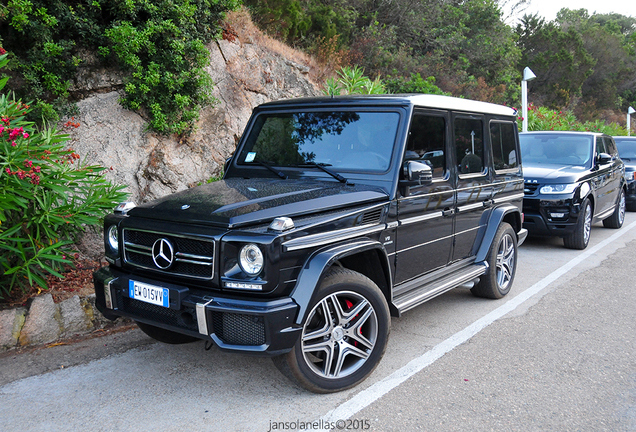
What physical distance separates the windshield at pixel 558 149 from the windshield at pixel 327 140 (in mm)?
5883

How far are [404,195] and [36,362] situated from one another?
3.13 meters

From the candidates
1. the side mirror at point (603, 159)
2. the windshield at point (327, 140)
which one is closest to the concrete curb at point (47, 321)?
the windshield at point (327, 140)

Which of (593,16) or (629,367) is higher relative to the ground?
(593,16)

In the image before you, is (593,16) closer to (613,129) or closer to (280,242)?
(613,129)

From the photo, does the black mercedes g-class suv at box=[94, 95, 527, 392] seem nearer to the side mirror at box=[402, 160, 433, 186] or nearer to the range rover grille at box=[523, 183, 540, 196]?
the side mirror at box=[402, 160, 433, 186]

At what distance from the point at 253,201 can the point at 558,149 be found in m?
7.43

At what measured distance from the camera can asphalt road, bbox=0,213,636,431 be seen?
3156 millimetres

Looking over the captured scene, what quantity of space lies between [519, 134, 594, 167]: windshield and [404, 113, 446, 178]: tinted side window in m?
5.25

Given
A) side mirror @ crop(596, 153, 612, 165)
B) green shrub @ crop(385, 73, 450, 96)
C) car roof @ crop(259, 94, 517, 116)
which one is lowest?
side mirror @ crop(596, 153, 612, 165)

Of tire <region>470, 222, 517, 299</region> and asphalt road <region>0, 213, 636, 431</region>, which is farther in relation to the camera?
tire <region>470, 222, 517, 299</region>

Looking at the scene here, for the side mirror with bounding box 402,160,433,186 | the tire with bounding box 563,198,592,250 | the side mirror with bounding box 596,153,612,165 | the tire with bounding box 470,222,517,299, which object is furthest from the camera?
the side mirror with bounding box 596,153,612,165

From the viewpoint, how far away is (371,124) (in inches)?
163

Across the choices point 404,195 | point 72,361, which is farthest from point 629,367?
point 72,361

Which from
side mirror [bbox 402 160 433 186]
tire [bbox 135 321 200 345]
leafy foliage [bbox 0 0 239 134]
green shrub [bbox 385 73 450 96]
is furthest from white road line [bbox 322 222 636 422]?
green shrub [bbox 385 73 450 96]
